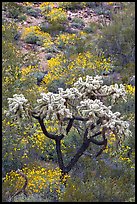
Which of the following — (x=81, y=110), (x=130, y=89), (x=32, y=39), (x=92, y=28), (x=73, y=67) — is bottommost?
(x=81, y=110)

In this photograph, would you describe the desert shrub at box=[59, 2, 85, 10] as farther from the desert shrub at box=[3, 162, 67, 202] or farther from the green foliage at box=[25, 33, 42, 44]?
the desert shrub at box=[3, 162, 67, 202]

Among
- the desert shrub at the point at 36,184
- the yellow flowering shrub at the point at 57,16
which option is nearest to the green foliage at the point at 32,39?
the yellow flowering shrub at the point at 57,16

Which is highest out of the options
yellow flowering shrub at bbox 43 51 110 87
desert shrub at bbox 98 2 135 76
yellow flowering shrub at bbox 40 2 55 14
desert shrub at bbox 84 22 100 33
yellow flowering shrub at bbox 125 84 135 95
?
yellow flowering shrub at bbox 40 2 55 14

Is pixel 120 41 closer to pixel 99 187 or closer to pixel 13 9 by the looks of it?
pixel 13 9

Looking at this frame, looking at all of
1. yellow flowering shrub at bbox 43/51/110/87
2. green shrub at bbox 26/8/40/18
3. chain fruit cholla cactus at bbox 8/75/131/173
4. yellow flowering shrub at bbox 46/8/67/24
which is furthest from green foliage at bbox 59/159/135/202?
green shrub at bbox 26/8/40/18

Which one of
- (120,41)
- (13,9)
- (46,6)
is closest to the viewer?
(120,41)

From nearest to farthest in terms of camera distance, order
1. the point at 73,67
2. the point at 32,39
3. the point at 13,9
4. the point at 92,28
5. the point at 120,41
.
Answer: the point at 73,67
the point at 120,41
the point at 32,39
the point at 92,28
the point at 13,9

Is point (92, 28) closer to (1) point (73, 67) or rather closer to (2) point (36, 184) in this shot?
(1) point (73, 67)

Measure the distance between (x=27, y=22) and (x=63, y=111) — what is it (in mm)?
13419

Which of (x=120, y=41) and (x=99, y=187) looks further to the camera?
(x=120, y=41)

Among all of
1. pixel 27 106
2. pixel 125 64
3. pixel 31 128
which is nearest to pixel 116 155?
pixel 31 128

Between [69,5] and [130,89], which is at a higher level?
[69,5]

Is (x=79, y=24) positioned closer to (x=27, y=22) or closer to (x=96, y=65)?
(x=27, y=22)

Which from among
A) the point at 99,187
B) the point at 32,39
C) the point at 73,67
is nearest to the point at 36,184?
the point at 99,187
